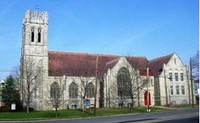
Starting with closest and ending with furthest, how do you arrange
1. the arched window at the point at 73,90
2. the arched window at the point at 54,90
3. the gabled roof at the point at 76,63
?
the arched window at the point at 54,90 < the arched window at the point at 73,90 < the gabled roof at the point at 76,63

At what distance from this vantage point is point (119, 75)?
6588 cm

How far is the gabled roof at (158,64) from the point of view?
72.6 meters

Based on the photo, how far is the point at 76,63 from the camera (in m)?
69.1

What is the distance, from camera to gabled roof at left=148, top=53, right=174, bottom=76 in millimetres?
72550

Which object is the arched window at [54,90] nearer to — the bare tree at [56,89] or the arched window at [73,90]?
the bare tree at [56,89]

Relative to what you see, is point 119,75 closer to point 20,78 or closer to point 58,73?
point 58,73

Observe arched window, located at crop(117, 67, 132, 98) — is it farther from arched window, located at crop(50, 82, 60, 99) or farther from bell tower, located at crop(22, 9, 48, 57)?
bell tower, located at crop(22, 9, 48, 57)

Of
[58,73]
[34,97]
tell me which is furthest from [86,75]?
[34,97]

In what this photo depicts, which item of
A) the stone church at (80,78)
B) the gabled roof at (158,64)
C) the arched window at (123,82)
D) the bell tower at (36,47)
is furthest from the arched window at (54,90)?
the gabled roof at (158,64)

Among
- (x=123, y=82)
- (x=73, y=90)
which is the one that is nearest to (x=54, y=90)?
(x=73, y=90)

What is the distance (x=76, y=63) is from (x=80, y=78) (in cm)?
454

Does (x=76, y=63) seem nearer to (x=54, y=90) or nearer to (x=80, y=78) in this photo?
(x=80, y=78)

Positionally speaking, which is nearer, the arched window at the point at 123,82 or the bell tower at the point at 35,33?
the arched window at the point at 123,82

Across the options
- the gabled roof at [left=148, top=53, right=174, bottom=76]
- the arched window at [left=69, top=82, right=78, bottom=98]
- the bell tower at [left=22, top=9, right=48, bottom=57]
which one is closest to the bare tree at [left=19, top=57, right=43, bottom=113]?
the bell tower at [left=22, top=9, right=48, bottom=57]
